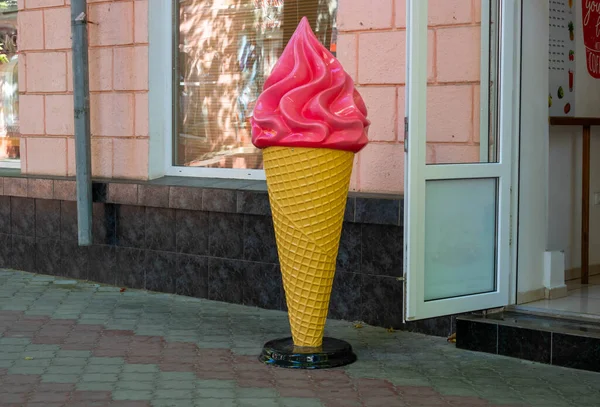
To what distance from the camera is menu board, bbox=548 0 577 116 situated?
713 cm

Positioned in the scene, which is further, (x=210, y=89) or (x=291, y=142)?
(x=210, y=89)

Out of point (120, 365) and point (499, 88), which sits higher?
point (499, 88)

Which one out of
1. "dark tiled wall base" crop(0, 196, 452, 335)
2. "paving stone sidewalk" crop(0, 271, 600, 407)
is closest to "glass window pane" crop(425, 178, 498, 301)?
"paving stone sidewalk" crop(0, 271, 600, 407)

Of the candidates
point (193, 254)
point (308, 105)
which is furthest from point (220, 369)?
point (193, 254)

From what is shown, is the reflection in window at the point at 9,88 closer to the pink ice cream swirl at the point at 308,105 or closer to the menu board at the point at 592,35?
the pink ice cream swirl at the point at 308,105

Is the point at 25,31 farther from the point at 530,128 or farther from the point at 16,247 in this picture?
the point at 530,128

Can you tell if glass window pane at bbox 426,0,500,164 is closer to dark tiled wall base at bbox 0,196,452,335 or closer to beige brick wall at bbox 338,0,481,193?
beige brick wall at bbox 338,0,481,193

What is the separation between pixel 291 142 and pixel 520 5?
1.77m

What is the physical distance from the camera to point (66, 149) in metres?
8.45

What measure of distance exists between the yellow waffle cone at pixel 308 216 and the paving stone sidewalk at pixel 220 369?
405 millimetres

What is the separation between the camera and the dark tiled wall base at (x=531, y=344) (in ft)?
17.5

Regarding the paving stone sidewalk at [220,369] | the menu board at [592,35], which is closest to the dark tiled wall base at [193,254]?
the paving stone sidewalk at [220,369]

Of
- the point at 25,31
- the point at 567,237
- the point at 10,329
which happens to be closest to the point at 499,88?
the point at 567,237

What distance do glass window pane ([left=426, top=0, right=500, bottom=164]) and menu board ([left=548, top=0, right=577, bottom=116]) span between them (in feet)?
4.41
